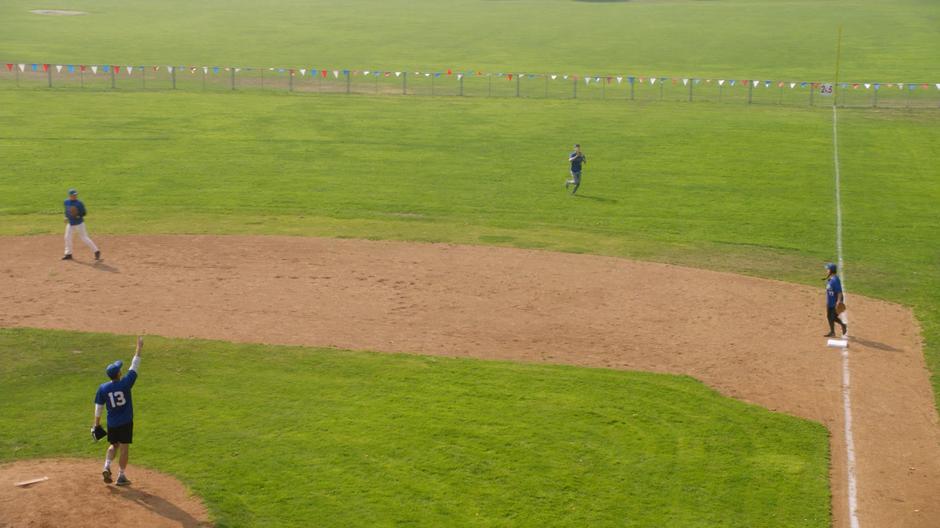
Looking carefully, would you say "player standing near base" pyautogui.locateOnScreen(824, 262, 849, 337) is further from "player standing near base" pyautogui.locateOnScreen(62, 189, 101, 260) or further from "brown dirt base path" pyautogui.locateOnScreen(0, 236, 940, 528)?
"player standing near base" pyautogui.locateOnScreen(62, 189, 101, 260)

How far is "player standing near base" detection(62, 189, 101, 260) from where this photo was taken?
3334 centimetres

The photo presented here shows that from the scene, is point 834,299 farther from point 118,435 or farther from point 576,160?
point 576,160

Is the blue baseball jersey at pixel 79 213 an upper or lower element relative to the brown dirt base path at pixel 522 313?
upper

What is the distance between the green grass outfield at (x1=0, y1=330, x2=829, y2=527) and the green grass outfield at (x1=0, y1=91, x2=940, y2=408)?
7.97m

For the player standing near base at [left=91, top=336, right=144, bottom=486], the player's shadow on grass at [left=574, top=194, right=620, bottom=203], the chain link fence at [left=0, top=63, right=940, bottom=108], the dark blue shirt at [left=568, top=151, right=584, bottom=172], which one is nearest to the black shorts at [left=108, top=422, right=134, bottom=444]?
the player standing near base at [left=91, top=336, right=144, bottom=486]

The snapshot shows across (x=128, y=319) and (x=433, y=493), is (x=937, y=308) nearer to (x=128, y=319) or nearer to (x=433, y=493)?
(x=433, y=493)

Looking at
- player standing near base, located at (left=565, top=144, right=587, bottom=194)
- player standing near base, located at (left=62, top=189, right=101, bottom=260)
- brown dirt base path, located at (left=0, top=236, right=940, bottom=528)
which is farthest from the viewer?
player standing near base, located at (left=565, top=144, right=587, bottom=194)

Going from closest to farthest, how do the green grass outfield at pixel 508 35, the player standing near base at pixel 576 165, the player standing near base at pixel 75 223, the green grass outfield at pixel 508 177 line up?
Answer: the player standing near base at pixel 75 223 < the green grass outfield at pixel 508 177 < the player standing near base at pixel 576 165 < the green grass outfield at pixel 508 35

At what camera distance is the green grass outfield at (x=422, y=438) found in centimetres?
1814

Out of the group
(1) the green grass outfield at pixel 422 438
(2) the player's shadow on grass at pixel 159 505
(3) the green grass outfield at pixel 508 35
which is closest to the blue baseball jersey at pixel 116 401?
(2) the player's shadow on grass at pixel 159 505

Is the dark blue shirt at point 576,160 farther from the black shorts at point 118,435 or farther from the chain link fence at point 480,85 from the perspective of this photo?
the chain link fence at point 480,85

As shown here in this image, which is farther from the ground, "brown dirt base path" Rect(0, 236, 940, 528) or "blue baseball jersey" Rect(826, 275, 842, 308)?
"blue baseball jersey" Rect(826, 275, 842, 308)

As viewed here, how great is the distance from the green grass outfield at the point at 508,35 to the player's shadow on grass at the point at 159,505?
241ft

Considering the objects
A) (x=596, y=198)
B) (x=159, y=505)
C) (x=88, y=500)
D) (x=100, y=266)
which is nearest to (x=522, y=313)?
(x=159, y=505)
